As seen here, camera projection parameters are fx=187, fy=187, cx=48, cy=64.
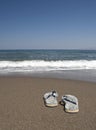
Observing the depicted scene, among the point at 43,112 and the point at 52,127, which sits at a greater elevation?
the point at 43,112

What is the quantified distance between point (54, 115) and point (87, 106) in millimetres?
1054

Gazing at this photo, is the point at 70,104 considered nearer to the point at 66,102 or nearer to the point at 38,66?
the point at 66,102

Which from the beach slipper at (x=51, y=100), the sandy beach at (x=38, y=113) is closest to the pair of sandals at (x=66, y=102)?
the beach slipper at (x=51, y=100)

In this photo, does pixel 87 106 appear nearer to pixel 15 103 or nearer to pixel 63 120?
pixel 63 120

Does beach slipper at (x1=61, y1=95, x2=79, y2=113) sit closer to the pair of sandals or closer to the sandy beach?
the pair of sandals

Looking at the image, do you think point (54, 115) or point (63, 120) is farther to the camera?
point (54, 115)

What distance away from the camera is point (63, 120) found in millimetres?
3771

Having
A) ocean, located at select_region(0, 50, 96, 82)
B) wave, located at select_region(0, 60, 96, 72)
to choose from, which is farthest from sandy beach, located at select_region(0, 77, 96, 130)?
wave, located at select_region(0, 60, 96, 72)

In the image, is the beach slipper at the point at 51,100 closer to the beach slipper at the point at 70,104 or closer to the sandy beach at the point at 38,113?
the sandy beach at the point at 38,113

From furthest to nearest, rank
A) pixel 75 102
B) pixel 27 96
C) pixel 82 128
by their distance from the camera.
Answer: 1. pixel 27 96
2. pixel 75 102
3. pixel 82 128

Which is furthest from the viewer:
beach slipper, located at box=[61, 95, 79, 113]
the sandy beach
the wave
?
the wave

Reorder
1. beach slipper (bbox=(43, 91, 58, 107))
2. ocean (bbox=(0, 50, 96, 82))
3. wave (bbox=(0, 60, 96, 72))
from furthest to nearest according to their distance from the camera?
wave (bbox=(0, 60, 96, 72)) < ocean (bbox=(0, 50, 96, 82)) < beach slipper (bbox=(43, 91, 58, 107))

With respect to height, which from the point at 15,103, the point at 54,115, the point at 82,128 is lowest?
the point at 82,128

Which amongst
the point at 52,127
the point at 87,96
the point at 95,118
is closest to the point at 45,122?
the point at 52,127
